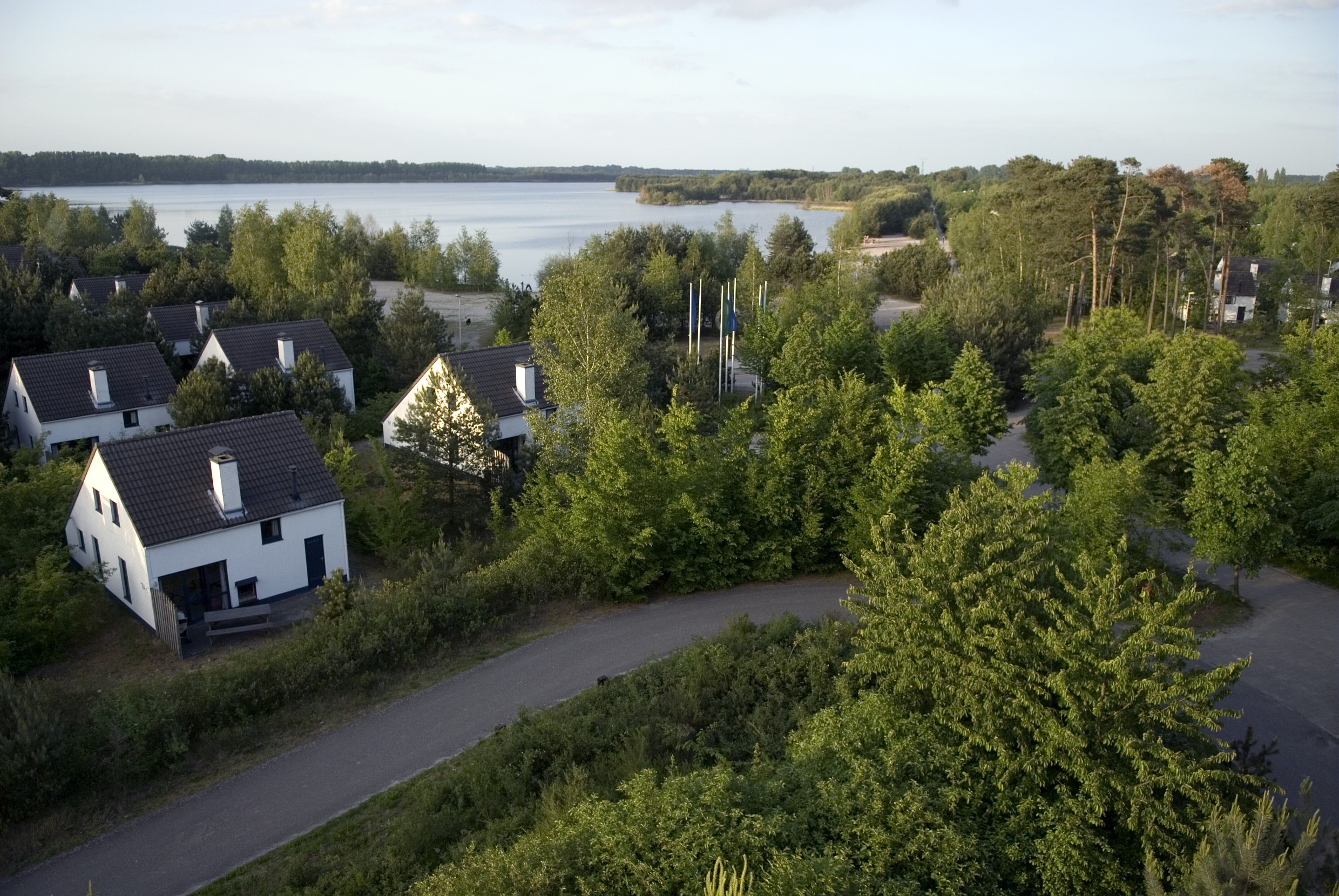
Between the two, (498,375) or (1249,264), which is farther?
(1249,264)

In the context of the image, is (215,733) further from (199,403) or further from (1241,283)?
(1241,283)

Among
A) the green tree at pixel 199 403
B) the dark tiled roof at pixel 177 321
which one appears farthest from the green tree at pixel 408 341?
the green tree at pixel 199 403

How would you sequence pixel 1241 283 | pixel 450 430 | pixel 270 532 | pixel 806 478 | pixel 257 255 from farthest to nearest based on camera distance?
pixel 1241 283 < pixel 257 255 < pixel 450 430 < pixel 270 532 < pixel 806 478

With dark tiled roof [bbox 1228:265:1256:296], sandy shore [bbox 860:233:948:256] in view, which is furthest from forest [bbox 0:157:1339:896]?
sandy shore [bbox 860:233:948:256]

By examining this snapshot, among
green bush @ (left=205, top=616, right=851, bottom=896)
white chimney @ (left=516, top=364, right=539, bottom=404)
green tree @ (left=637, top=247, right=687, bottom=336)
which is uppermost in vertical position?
green tree @ (left=637, top=247, right=687, bottom=336)

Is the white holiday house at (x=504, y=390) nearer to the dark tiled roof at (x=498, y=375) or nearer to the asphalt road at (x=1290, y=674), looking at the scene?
the dark tiled roof at (x=498, y=375)

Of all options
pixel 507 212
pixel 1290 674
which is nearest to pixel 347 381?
pixel 1290 674

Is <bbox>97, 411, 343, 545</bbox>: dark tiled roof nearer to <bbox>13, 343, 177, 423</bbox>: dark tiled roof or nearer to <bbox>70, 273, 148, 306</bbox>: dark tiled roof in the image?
<bbox>13, 343, 177, 423</bbox>: dark tiled roof
